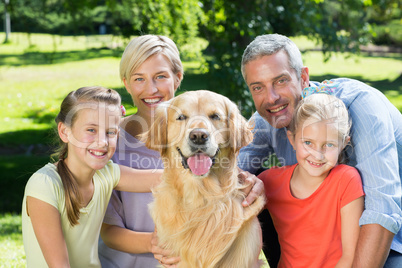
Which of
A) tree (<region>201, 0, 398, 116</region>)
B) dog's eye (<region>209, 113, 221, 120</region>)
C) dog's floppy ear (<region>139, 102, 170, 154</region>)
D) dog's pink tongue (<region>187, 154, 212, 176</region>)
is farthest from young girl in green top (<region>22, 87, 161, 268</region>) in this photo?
tree (<region>201, 0, 398, 116</region>)

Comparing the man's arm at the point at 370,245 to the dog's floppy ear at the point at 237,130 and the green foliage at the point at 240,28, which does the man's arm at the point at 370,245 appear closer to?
the dog's floppy ear at the point at 237,130

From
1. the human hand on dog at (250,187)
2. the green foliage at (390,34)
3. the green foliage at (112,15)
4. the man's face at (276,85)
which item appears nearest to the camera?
the human hand on dog at (250,187)

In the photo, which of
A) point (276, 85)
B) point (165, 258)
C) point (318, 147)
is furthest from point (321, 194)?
point (165, 258)

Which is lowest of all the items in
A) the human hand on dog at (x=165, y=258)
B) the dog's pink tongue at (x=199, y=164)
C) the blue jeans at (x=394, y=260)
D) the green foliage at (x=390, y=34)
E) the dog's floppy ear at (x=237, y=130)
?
the green foliage at (x=390, y=34)

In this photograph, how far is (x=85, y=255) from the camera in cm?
268

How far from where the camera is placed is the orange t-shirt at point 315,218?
7.91 feet

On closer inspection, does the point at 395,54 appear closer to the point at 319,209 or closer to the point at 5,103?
the point at 5,103

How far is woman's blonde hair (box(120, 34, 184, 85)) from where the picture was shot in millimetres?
2998

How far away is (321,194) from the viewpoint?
246cm

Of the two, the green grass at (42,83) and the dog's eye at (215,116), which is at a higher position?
the dog's eye at (215,116)

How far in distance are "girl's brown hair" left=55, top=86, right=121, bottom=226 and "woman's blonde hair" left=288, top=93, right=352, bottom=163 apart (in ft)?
3.93

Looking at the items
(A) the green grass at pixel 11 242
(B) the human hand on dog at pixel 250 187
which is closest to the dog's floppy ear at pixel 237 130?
(B) the human hand on dog at pixel 250 187

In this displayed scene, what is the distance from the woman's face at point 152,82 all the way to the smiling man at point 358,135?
582 millimetres

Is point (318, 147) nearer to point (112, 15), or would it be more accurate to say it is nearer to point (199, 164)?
point (199, 164)
